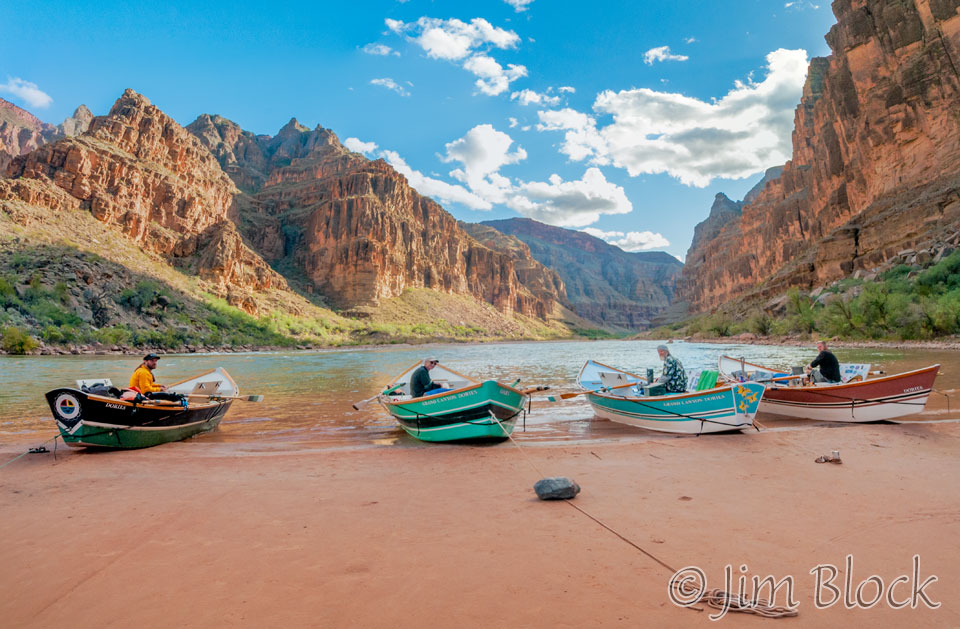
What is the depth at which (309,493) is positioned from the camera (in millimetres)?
5703

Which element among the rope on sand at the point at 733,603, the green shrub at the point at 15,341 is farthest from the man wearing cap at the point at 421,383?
the green shrub at the point at 15,341

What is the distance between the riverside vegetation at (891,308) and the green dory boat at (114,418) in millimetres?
41648

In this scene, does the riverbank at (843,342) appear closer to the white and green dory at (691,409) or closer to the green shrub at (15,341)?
the white and green dory at (691,409)

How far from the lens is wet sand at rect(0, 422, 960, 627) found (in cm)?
298

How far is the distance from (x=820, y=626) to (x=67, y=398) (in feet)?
35.4

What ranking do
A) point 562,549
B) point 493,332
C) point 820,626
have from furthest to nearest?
point 493,332, point 562,549, point 820,626

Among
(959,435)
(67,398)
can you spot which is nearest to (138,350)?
(67,398)

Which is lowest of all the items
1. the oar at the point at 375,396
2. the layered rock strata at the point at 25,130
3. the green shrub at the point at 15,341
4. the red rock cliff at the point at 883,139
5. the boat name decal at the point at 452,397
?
the oar at the point at 375,396

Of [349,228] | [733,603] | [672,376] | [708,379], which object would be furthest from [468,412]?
[349,228]

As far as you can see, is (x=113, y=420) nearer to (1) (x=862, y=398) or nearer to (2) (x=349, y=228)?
(1) (x=862, y=398)

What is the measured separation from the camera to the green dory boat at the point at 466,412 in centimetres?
874

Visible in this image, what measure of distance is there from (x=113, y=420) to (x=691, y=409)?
1138 centimetres

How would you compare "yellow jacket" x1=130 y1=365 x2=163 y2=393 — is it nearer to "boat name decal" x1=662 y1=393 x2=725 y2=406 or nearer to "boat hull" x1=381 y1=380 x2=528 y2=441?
"boat hull" x1=381 y1=380 x2=528 y2=441

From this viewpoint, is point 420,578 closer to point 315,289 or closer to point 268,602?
point 268,602
